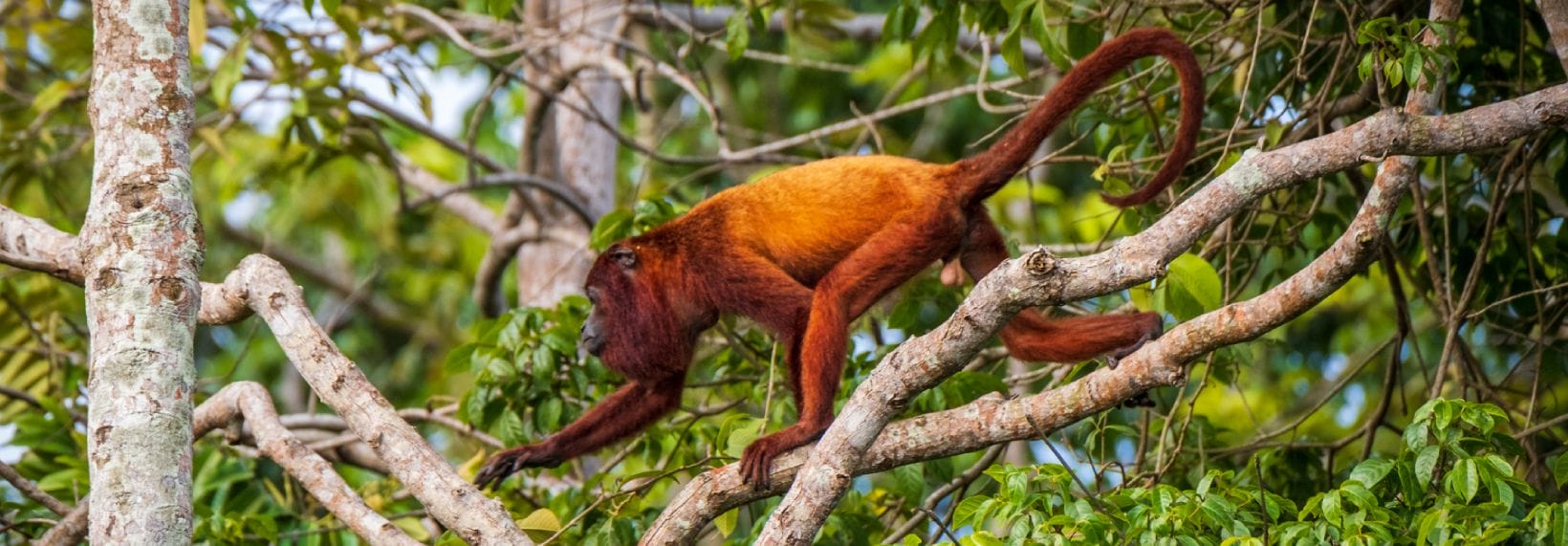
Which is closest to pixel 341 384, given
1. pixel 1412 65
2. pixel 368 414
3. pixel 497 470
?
pixel 368 414

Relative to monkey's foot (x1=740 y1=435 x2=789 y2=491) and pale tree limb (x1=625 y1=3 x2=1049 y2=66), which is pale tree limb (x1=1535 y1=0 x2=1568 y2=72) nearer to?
monkey's foot (x1=740 y1=435 x2=789 y2=491)

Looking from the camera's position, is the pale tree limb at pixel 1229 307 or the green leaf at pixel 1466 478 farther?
the pale tree limb at pixel 1229 307

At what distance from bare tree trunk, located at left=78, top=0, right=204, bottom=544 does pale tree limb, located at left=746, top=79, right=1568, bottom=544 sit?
1.56 meters

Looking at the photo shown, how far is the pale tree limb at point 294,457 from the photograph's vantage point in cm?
407

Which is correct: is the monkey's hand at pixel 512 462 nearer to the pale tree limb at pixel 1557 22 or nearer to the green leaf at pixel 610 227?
the green leaf at pixel 610 227

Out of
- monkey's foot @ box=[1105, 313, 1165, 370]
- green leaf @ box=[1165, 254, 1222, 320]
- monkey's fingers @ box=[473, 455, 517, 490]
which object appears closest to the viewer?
green leaf @ box=[1165, 254, 1222, 320]

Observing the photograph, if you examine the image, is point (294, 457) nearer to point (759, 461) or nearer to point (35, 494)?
point (35, 494)

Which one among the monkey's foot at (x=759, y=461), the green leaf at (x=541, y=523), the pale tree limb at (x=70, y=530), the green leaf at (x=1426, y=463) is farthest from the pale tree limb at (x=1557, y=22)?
the pale tree limb at (x=70, y=530)

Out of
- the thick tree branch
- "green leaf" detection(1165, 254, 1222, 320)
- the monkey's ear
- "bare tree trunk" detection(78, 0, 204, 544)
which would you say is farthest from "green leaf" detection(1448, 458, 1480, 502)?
the thick tree branch

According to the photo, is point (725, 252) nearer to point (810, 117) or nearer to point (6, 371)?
point (6, 371)

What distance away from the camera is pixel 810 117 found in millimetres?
12516

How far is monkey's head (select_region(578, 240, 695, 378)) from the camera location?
527 cm

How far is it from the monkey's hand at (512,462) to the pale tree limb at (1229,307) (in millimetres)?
1671

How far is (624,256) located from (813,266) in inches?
29.8
